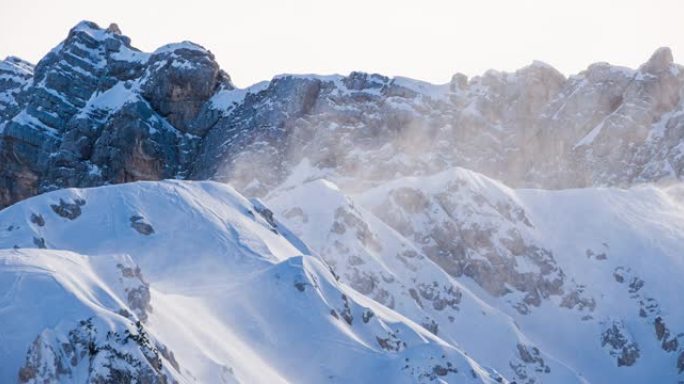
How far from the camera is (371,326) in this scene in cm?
12925

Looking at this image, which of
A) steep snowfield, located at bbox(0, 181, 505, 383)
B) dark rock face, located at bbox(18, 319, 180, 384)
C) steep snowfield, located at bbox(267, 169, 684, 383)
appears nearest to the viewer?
dark rock face, located at bbox(18, 319, 180, 384)

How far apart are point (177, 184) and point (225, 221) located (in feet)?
29.6

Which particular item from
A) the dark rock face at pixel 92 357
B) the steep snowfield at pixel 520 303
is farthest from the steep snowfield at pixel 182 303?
the steep snowfield at pixel 520 303

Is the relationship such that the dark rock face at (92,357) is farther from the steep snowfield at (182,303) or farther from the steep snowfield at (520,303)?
the steep snowfield at (520,303)

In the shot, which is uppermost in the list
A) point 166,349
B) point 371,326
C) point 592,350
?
point 166,349

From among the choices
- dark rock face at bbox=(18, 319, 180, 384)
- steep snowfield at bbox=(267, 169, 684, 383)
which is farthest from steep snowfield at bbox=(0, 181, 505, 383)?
steep snowfield at bbox=(267, 169, 684, 383)

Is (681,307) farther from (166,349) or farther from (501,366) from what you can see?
(166,349)

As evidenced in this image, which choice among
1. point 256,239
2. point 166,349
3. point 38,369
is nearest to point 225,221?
point 256,239

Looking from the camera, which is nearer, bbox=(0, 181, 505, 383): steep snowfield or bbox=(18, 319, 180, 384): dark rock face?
bbox=(18, 319, 180, 384): dark rock face

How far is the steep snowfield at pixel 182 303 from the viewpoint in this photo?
91062 mm

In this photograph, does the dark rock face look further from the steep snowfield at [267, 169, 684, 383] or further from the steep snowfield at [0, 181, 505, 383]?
the steep snowfield at [267, 169, 684, 383]

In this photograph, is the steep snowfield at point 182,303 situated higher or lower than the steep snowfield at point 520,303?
higher

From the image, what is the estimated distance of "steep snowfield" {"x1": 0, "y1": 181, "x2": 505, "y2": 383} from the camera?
91.1 metres

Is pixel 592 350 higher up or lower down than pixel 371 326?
lower down
